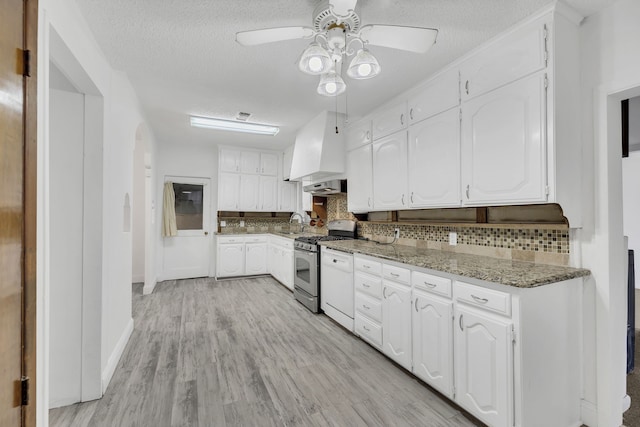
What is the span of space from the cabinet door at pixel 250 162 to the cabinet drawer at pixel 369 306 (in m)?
3.63

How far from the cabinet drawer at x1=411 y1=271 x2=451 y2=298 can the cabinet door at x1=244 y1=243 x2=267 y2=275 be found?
3.89m

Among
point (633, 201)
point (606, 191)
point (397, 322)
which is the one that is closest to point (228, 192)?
point (397, 322)

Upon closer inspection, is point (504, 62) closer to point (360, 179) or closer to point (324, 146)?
point (360, 179)

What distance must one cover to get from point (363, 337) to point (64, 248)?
8.02 ft

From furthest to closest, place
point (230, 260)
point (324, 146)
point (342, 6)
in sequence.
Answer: point (230, 260)
point (324, 146)
point (342, 6)

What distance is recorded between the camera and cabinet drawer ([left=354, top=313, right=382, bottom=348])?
101 inches

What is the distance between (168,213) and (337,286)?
3616mm

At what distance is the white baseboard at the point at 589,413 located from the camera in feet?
5.68

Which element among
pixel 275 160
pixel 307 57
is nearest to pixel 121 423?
pixel 307 57

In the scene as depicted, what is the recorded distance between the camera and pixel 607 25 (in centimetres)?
172

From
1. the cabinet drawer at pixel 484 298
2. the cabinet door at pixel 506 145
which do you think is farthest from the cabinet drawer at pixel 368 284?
the cabinet door at pixel 506 145

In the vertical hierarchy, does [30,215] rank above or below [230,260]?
above

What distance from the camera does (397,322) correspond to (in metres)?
2.34

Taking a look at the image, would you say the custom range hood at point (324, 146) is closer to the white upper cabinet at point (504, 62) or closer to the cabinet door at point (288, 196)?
the white upper cabinet at point (504, 62)
